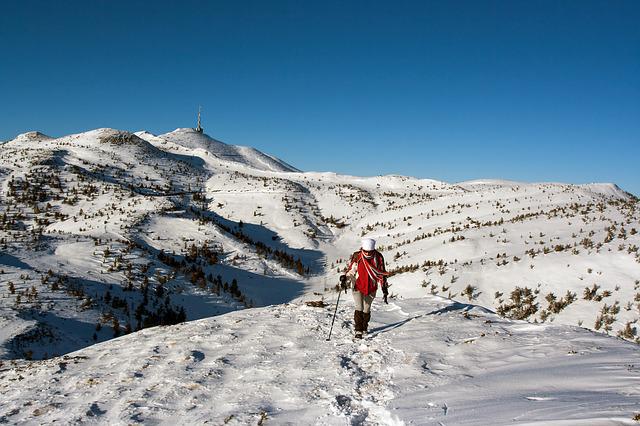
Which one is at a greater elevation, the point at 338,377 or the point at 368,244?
the point at 368,244

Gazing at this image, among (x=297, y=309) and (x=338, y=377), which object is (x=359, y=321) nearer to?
(x=338, y=377)

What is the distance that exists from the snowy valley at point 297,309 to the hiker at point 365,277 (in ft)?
1.87

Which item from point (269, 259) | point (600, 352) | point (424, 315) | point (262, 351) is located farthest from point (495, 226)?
point (262, 351)

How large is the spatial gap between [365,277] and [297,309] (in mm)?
3242

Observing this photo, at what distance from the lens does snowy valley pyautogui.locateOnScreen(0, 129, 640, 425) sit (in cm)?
480

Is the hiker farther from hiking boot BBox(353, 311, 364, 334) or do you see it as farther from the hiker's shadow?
the hiker's shadow

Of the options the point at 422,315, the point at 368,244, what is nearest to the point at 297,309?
the point at 422,315

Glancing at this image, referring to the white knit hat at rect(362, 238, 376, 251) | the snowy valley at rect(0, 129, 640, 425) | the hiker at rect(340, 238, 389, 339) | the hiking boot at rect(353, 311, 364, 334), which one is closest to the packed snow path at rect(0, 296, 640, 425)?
the snowy valley at rect(0, 129, 640, 425)

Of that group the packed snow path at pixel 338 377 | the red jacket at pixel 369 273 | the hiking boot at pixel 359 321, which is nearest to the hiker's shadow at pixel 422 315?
the packed snow path at pixel 338 377

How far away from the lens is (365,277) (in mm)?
7414

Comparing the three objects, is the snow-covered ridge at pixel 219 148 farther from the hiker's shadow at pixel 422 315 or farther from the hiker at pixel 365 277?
the hiker at pixel 365 277

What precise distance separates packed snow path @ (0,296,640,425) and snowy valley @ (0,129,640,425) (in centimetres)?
4

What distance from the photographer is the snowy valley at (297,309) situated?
4.80m

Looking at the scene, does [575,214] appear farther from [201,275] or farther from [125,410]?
[125,410]
